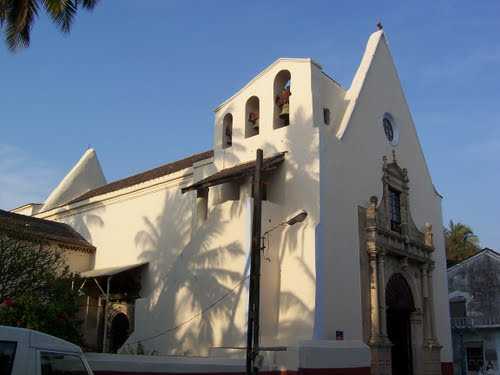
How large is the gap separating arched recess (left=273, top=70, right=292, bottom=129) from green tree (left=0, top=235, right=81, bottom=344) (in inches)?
340

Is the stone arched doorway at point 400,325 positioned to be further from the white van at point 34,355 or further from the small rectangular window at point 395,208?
the white van at point 34,355

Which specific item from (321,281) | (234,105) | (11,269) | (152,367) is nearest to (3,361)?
(152,367)

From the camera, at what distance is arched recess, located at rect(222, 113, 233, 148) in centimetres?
2130

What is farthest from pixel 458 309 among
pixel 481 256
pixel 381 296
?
pixel 381 296

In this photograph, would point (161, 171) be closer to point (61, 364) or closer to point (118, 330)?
point (118, 330)

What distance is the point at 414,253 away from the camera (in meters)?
21.8

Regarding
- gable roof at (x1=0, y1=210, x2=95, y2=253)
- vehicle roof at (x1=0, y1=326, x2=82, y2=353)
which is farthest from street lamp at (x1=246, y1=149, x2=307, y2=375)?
gable roof at (x1=0, y1=210, x2=95, y2=253)

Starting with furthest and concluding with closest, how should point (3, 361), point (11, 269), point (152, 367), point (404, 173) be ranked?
point (404, 173)
point (11, 269)
point (152, 367)
point (3, 361)

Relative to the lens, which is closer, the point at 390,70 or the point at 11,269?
the point at 11,269

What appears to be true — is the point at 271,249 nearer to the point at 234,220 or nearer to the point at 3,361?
the point at 234,220

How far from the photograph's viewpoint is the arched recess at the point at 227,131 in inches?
838

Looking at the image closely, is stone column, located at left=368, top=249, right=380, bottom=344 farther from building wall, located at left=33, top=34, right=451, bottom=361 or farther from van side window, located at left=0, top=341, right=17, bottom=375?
van side window, located at left=0, top=341, right=17, bottom=375

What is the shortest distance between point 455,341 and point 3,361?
2636 cm

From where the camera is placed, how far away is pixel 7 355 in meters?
6.43
